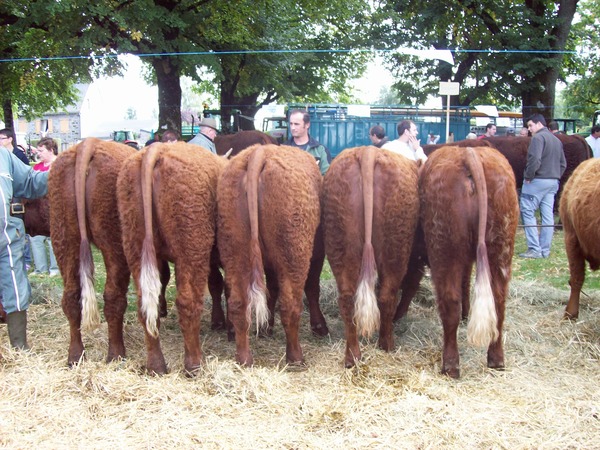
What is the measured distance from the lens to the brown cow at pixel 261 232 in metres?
4.08

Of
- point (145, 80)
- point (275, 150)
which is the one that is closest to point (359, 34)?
point (145, 80)

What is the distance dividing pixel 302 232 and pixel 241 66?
14.0 m

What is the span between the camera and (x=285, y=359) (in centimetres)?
450

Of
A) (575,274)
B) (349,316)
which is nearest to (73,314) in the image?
(349,316)

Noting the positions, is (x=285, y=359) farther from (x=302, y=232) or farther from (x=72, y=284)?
(x=72, y=284)

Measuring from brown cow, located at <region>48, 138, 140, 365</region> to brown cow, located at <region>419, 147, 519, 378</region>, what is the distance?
7.65ft

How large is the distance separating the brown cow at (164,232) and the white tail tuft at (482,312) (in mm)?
1877

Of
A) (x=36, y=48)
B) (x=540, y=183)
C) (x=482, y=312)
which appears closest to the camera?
(x=482, y=312)

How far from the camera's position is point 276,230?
4.11m

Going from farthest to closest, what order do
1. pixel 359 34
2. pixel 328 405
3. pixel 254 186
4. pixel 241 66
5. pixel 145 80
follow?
pixel 145 80 → pixel 359 34 → pixel 241 66 → pixel 254 186 → pixel 328 405

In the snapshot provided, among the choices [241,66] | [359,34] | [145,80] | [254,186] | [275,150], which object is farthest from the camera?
[145,80]

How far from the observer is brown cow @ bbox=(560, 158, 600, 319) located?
4891 mm

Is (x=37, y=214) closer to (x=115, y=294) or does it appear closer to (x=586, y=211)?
(x=115, y=294)

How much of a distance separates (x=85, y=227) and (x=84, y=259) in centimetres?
24
